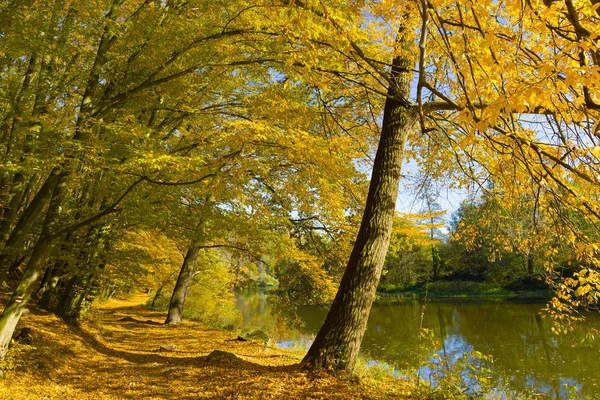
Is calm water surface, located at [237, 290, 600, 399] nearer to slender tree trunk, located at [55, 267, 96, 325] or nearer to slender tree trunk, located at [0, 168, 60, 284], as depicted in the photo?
slender tree trunk, located at [55, 267, 96, 325]

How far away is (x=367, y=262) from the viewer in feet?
15.1

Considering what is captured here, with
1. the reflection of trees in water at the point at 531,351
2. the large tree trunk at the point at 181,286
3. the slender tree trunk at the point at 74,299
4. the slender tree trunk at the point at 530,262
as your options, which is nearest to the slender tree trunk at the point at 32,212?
the slender tree trunk at the point at 74,299

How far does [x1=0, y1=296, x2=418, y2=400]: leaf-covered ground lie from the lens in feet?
13.8

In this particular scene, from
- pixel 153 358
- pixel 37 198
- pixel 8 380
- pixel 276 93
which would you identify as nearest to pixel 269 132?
pixel 276 93

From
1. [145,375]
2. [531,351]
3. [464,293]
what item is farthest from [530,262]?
[145,375]

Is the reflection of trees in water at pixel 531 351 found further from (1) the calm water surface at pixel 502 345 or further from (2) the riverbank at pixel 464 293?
(2) the riverbank at pixel 464 293

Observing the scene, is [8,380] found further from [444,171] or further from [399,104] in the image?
[444,171]

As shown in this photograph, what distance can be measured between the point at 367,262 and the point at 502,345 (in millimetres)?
10951

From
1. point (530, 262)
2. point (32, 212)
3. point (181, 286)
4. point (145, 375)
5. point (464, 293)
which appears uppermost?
point (530, 262)

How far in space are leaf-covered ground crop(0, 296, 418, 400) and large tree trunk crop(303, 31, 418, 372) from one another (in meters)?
0.28

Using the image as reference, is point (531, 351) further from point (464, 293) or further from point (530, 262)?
point (464, 293)

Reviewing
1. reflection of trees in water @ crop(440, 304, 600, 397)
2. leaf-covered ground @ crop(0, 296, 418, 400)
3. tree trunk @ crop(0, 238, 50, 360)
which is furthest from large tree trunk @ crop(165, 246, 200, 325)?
reflection of trees in water @ crop(440, 304, 600, 397)

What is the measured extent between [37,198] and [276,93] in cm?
400

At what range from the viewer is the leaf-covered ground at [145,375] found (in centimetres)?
420
